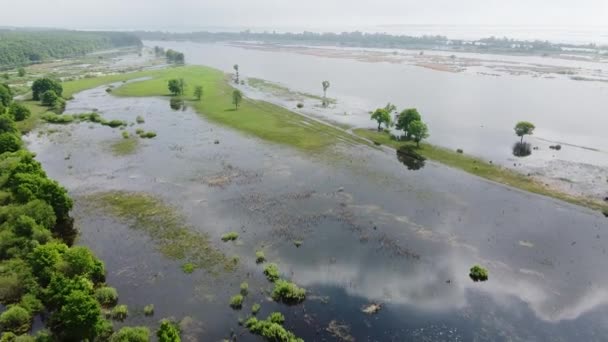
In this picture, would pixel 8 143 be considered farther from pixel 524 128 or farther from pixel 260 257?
pixel 524 128

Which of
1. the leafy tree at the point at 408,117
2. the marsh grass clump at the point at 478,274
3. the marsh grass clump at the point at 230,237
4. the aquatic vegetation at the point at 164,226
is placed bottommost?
the aquatic vegetation at the point at 164,226

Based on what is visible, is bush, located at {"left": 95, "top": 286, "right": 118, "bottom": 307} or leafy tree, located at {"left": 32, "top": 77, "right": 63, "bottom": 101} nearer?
bush, located at {"left": 95, "top": 286, "right": 118, "bottom": 307}

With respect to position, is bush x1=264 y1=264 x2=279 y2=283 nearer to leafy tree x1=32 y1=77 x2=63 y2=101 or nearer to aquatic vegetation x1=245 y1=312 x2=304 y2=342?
aquatic vegetation x1=245 y1=312 x2=304 y2=342

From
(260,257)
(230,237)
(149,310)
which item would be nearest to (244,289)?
(260,257)

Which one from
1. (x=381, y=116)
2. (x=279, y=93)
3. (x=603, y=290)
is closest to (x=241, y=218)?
(x=603, y=290)

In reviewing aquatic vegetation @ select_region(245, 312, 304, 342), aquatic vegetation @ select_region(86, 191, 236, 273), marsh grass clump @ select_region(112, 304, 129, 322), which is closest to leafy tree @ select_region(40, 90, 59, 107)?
aquatic vegetation @ select_region(86, 191, 236, 273)

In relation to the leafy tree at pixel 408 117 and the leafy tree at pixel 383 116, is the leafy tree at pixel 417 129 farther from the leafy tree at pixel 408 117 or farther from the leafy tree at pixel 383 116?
the leafy tree at pixel 383 116

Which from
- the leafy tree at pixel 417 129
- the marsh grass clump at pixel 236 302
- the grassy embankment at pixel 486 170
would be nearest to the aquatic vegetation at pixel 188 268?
the marsh grass clump at pixel 236 302
